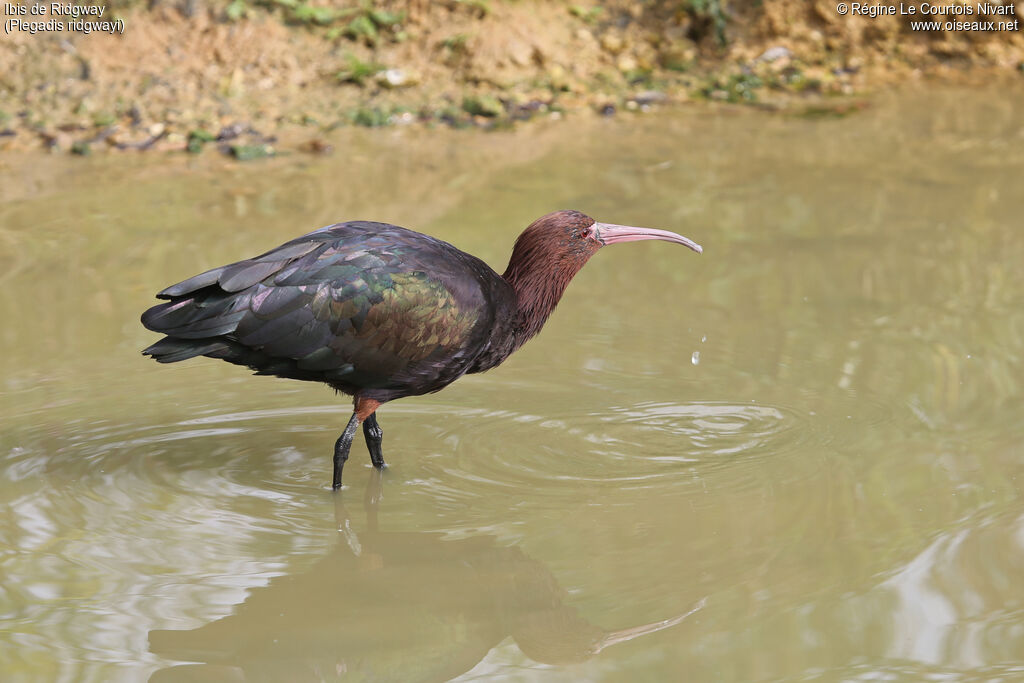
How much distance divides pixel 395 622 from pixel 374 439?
1.36m

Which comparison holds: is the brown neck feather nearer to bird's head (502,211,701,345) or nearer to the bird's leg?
bird's head (502,211,701,345)

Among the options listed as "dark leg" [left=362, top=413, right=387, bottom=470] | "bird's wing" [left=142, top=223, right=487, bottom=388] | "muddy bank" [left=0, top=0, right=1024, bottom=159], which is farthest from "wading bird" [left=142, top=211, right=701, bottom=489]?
"muddy bank" [left=0, top=0, right=1024, bottom=159]

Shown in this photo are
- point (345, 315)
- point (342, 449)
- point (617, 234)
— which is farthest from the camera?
point (617, 234)

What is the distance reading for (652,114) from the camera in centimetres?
1098

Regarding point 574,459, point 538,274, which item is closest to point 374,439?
point 574,459

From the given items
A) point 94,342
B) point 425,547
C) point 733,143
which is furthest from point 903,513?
point 733,143

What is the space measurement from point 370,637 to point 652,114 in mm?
7729

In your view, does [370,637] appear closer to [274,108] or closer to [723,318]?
[723,318]

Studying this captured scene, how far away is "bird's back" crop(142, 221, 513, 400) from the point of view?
5.00 m

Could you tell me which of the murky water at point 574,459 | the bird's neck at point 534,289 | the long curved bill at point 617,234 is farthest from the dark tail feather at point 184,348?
the long curved bill at point 617,234

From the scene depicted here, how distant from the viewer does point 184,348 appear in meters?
5.01

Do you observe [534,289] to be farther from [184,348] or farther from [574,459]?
[184,348]

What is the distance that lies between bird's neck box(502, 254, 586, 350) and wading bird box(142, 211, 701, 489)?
220mm

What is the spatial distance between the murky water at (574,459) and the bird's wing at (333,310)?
0.62 meters
